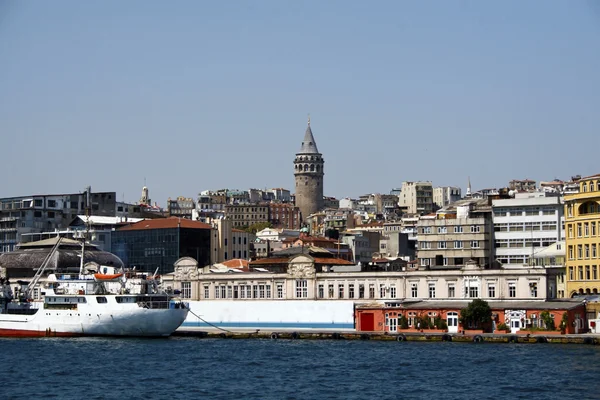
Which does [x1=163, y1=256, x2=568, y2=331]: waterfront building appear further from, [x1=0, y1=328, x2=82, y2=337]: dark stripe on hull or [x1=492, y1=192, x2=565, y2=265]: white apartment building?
[x1=0, y1=328, x2=82, y2=337]: dark stripe on hull

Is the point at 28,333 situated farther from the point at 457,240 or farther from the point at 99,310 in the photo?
the point at 457,240

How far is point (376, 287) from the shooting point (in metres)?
95.1

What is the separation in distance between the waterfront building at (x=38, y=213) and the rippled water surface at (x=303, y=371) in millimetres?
64046

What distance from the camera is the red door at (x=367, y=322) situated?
294 ft

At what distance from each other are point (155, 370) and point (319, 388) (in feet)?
44.4

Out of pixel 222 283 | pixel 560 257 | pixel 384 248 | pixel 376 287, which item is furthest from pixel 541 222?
pixel 384 248

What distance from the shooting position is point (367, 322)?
295 ft

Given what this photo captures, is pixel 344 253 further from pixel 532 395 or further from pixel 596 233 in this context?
pixel 532 395

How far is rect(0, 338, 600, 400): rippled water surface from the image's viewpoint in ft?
184

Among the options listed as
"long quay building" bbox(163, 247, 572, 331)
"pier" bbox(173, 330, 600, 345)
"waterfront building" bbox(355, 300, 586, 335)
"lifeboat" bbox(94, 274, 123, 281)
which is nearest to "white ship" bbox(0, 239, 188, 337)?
"lifeboat" bbox(94, 274, 123, 281)

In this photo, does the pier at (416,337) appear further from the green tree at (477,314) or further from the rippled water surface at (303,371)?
the green tree at (477,314)

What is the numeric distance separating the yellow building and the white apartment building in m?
9.21

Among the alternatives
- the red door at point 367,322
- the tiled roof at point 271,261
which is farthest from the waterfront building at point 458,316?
the tiled roof at point 271,261

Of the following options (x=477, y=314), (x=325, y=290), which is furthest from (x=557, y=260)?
(x=325, y=290)
